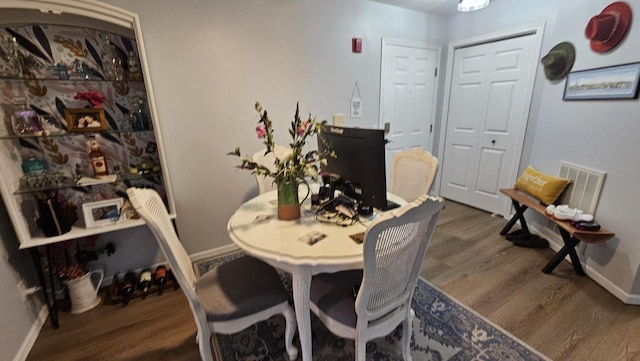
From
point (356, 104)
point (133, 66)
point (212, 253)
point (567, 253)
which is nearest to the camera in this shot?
point (133, 66)

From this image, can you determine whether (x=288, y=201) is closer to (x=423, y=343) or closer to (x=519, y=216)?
(x=423, y=343)

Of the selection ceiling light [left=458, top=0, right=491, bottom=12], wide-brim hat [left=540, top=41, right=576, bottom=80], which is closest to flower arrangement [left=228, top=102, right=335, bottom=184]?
ceiling light [left=458, top=0, right=491, bottom=12]

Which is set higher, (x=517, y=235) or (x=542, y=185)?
(x=542, y=185)

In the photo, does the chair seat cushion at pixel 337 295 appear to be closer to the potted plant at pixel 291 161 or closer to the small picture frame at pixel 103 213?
the potted plant at pixel 291 161

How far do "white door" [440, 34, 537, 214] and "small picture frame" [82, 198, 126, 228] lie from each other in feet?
12.5

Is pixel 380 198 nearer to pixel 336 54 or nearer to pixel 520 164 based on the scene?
pixel 336 54

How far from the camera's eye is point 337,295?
4.35 feet

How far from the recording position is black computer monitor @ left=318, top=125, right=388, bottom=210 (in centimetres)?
128

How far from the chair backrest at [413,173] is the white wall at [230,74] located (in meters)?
1.19

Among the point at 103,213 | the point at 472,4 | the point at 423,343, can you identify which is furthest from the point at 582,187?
the point at 103,213

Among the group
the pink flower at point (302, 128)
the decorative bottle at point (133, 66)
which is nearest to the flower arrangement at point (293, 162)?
the pink flower at point (302, 128)

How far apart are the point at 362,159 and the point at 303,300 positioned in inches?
28.8

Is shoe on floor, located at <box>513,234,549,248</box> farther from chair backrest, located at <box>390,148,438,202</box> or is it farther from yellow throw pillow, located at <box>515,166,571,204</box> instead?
chair backrest, located at <box>390,148,438,202</box>

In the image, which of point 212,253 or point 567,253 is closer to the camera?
point 567,253
